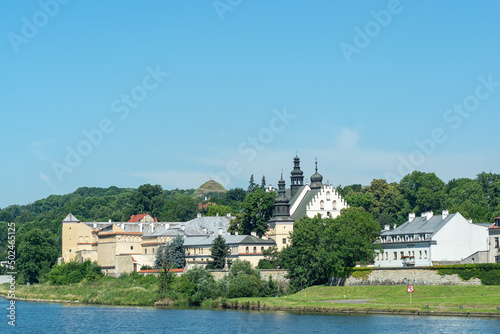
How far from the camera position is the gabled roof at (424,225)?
3297 inches

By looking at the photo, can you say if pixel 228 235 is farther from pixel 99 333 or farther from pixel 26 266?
pixel 99 333

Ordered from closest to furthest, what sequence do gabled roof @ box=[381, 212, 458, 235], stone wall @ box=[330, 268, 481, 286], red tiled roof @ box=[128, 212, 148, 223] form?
stone wall @ box=[330, 268, 481, 286] < gabled roof @ box=[381, 212, 458, 235] < red tiled roof @ box=[128, 212, 148, 223]

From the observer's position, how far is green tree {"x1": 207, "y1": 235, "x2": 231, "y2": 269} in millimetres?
95875

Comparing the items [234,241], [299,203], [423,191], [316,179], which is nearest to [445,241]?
[234,241]

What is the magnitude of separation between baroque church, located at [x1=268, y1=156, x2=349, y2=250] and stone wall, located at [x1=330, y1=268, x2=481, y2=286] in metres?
21.6

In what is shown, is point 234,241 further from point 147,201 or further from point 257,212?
point 147,201

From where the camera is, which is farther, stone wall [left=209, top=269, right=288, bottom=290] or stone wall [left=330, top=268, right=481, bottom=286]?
stone wall [left=209, top=269, right=288, bottom=290]

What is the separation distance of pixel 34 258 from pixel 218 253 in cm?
3512

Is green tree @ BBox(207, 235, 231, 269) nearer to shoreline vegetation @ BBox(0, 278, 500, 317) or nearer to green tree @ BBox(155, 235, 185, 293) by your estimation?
green tree @ BBox(155, 235, 185, 293)

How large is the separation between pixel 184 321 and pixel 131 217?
297 feet

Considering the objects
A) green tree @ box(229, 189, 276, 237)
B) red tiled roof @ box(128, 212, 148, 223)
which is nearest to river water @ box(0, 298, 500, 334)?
green tree @ box(229, 189, 276, 237)

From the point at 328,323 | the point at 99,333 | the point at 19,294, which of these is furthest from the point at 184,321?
the point at 19,294

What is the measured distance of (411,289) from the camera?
2665 inches

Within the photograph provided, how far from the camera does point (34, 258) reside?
118 meters
